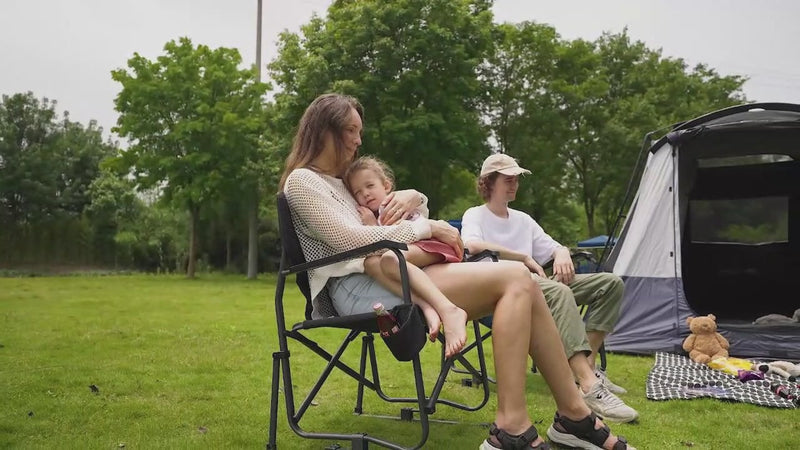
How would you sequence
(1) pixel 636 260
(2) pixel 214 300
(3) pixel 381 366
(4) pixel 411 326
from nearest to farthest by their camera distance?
(4) pixel 411 326 < (3) pixel 381 366 < (1) pixel 636 260 < (2) pixel 214 300

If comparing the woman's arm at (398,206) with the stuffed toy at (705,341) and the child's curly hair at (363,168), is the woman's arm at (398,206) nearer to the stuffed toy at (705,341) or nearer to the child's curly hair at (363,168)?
the child's curly hair at (363,168)

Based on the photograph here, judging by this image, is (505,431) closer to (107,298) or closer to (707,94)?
(107,298)

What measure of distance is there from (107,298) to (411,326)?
352 inches

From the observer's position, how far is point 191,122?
52.6 feet

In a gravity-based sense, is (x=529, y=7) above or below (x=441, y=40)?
above

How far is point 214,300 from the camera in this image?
9227mm

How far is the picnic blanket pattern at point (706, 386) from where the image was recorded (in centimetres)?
307

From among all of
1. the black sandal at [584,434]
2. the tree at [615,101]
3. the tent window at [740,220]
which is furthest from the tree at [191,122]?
the black sandal at [584,434]

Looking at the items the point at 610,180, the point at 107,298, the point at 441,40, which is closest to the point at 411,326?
the point at 107,298

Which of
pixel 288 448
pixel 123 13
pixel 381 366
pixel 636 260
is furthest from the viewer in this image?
pixel 123 13

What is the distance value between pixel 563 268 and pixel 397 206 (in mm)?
1326

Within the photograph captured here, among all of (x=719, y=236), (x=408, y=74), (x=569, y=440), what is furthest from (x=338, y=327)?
(x=408, y=74)

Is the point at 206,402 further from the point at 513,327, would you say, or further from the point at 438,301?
the point at 513,327

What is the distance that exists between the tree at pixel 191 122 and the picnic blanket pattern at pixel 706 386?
44.6 feet
